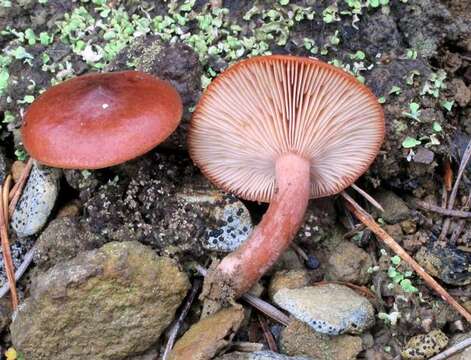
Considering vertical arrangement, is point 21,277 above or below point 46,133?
below

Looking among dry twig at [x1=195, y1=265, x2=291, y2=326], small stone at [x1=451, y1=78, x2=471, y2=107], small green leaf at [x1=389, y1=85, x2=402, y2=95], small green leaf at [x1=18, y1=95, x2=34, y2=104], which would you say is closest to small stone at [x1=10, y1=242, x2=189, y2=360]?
dry twig at [x1=195, y1=265, x2=291, y2=326]

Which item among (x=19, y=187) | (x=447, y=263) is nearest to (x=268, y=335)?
(x=447, y=263)

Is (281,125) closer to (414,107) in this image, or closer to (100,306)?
(414,107)

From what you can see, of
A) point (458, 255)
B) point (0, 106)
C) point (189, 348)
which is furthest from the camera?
point (0, 106)

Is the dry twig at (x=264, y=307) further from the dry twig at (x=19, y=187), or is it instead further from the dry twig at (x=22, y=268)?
the dry twig at (x=19, y=187)

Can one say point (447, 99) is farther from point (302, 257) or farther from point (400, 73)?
point (302, 257)

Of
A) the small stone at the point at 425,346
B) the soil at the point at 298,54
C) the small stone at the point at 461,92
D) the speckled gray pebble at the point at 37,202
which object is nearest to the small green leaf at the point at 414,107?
the soil at the point at 298,54

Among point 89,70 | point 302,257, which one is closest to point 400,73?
point 302,257
